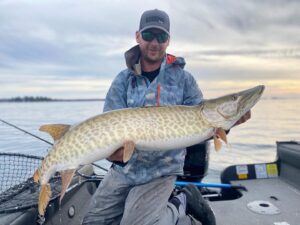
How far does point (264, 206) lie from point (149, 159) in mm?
1623

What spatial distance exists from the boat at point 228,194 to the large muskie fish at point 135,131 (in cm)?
57

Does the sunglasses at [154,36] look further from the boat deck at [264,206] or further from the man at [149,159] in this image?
the boat deck at [264,206]

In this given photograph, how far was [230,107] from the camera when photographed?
2.92m

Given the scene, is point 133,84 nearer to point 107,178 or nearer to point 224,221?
point 107,178

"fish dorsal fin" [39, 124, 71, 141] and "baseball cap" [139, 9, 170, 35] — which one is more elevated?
"baseball cap" [139, 9, 170, 35]

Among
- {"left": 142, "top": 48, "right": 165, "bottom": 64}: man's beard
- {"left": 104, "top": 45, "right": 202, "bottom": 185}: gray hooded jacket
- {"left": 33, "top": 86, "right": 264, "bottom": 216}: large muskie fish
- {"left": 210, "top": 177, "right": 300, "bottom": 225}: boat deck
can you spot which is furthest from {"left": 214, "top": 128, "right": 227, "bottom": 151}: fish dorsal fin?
{"left": 210, "top": 177, "right": 300, "bottom": 225}: boat deck

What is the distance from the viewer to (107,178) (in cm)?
368

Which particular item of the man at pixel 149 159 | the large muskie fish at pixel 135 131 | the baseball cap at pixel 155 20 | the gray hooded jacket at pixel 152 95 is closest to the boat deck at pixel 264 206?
the man at pixel 149 159

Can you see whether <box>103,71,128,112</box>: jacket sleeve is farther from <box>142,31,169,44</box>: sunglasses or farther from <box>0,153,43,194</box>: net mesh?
<box>0,153,43,194</box>: net mesh

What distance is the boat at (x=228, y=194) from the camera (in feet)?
10.7

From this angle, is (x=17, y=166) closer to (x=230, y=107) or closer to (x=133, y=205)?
(x=133, y=205)

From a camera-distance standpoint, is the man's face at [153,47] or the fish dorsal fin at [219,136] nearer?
the fish dorsal fin at [219,136]

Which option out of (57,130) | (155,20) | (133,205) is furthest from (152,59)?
(133,205)

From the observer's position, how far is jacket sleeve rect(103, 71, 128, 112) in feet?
12.0
